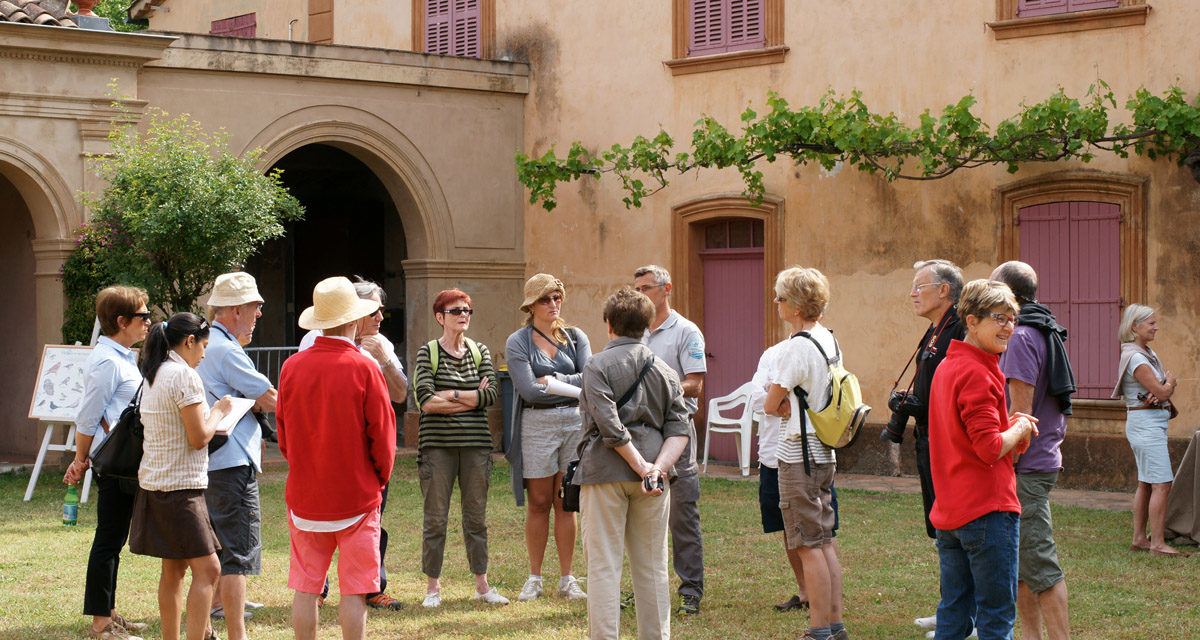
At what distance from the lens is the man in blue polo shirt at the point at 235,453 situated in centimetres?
581

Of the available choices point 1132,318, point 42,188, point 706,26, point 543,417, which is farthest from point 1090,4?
point 42,188

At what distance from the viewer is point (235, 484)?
231 inches

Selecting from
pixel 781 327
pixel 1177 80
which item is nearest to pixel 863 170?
pixel 781 327

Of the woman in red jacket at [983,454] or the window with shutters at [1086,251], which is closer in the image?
the woman in red jacket at [983,454]

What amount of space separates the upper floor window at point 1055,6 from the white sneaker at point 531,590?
25.8 feet

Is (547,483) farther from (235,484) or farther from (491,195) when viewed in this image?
(491,195)

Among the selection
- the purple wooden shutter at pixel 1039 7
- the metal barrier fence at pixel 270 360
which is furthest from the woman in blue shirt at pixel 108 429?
the purple wooden shutter at pixel 1039 7

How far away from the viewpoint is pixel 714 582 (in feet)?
24.8

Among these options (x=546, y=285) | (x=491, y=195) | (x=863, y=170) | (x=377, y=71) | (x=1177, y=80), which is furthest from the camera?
(x=491, y=195)

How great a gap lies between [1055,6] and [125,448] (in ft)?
31.6

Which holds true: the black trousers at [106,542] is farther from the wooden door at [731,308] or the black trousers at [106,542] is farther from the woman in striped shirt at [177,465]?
the wooden door at [731,308]

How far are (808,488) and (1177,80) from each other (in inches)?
288

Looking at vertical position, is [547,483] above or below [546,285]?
below

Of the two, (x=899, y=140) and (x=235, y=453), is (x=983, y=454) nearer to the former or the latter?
(x=235, y=453)
